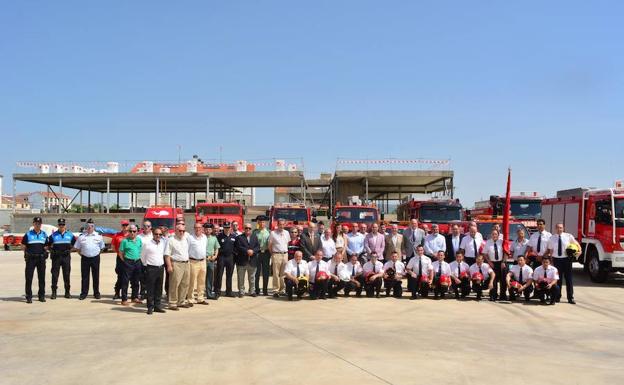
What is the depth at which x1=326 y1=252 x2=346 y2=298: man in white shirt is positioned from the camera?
41.6 ft

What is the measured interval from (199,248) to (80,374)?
5.20 meters

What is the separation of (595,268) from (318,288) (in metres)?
8.85

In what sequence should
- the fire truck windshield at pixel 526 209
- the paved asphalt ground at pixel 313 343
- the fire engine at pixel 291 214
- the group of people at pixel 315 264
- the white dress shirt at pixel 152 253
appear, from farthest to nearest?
the fire truck windshield at pixel 526 209 < the fire engine at pixel 291 214 < the group of people at pixel 315 264 < the white dress shirt at pixel 152 253 < the paved asphalt ground at pixel 313 343

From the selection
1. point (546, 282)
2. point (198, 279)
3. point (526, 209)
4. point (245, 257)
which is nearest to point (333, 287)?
point (245, 257)

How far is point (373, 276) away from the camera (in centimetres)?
1284

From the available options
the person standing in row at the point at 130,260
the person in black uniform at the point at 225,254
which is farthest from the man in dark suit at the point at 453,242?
the person standing in row at the point at 130,260

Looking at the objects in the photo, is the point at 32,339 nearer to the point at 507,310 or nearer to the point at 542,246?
the point at 507,310

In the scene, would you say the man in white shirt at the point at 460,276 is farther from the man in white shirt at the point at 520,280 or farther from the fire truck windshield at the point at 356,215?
the fire truck windshield at the point at 356,215

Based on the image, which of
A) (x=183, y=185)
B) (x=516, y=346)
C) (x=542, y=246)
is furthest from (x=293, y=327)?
(x=183, y=185)

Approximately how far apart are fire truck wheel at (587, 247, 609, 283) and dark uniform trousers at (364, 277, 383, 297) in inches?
286

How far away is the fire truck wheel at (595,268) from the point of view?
52.2 ft

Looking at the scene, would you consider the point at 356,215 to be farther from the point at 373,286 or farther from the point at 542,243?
the point at 542,243

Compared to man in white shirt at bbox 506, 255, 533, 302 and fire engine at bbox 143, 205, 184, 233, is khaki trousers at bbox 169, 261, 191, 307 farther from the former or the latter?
fire engine at bbox 143, 205, 184, 233

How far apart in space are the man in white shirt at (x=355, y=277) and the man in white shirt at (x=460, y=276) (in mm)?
2083
